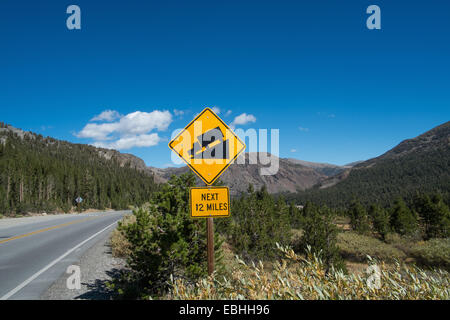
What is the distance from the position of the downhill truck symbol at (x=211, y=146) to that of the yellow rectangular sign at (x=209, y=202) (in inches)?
21.1

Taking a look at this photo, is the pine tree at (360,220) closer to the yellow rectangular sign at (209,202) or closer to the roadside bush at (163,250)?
the roadside bush at (163,250)

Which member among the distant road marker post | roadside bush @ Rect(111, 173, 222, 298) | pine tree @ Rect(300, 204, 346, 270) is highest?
the distant road marker post

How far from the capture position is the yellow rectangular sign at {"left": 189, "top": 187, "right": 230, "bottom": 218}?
142 inches

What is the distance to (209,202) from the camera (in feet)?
12.0

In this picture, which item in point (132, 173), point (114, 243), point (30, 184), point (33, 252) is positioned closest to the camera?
point (33, 252)

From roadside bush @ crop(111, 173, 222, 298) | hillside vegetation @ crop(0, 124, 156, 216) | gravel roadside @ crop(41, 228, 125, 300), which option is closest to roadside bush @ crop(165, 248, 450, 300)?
roadside bush @ crop(111, 173, 222, 298)

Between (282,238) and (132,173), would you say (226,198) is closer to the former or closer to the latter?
(282,238)

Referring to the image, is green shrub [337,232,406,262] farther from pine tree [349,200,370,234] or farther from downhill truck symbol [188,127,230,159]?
downhill truck symbol [188,127,230,159]

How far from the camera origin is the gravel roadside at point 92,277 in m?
5.38

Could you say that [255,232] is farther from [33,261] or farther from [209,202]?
[209,202]

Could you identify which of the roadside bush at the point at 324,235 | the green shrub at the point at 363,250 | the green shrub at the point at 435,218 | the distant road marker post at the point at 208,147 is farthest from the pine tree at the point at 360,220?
the distant road marker post at the point at 208,147
